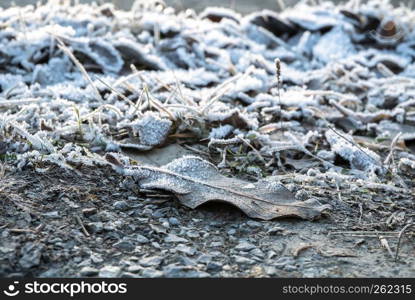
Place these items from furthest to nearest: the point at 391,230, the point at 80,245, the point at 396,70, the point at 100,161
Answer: the point at 396,70
the point at 100,161
the point at 391,230
the point at 80,245

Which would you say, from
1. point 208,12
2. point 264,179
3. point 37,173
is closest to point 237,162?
point 264,179

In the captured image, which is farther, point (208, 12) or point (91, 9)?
point (208, 12)

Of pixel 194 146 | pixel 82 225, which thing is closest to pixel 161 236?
pixel 82 225

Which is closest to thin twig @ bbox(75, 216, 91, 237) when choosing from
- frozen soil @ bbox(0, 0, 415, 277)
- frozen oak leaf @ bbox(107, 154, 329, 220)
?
frozen soil @ bbox(0, 0, 415, 277)

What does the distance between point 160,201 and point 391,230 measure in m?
0.70

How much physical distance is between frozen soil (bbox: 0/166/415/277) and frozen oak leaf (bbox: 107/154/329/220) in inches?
1.1

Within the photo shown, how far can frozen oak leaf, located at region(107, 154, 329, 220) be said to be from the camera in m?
2.06

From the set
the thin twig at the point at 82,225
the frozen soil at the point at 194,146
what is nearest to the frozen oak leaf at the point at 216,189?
the frozen soil at the point at 194,146

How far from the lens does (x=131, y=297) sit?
161 cm

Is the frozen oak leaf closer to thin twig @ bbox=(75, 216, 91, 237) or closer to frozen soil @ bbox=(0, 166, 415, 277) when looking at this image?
frozen soil @ bbox=(0, 166, 415, 277)

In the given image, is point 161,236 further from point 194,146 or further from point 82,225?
point 194,146

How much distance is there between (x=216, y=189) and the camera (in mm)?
2123

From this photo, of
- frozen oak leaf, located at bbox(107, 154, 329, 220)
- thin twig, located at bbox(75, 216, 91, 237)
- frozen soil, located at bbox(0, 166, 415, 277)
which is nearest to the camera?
frozen soil, located at bbox(0, 166, 415, 277)

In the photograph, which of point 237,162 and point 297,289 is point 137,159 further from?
point 297,289
